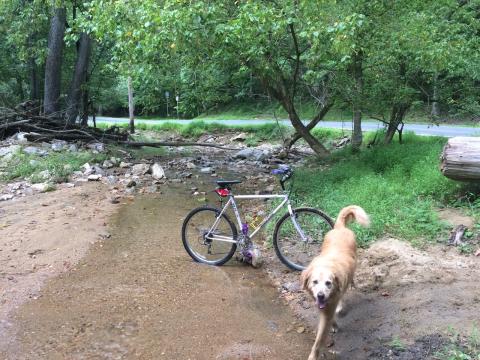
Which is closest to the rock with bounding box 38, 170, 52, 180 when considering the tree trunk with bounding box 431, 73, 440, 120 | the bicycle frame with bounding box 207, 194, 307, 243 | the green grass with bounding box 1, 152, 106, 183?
the green grass with bounding box 1, 152, 106, 183

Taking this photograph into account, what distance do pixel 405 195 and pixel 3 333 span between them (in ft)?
19.2

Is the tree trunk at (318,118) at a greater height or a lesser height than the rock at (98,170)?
greater

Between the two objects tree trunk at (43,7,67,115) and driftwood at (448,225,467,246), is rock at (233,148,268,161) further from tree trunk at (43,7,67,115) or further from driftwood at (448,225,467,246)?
driftwood at (448,225,467,246)

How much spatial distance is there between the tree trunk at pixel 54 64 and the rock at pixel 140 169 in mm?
5101

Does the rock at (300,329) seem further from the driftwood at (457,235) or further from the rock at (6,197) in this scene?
the rock at (6,197)

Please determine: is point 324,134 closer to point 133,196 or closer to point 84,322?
point 133,196

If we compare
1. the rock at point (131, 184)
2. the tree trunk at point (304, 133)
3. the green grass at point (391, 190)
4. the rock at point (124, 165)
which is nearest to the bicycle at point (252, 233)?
the green grass at point (391, 190)

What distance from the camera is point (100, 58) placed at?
19.2 meters

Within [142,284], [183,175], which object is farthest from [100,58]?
[142,284]

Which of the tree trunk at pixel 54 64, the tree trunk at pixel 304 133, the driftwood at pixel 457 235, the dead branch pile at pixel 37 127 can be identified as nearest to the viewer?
the driftwood at pixel 457 235

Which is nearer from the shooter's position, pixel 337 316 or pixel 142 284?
pixel 337 316

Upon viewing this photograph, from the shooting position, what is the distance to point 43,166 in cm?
1117

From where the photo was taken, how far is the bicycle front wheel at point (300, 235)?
5.97 m

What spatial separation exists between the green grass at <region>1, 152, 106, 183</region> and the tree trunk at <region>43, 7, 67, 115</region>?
13.2 feet
